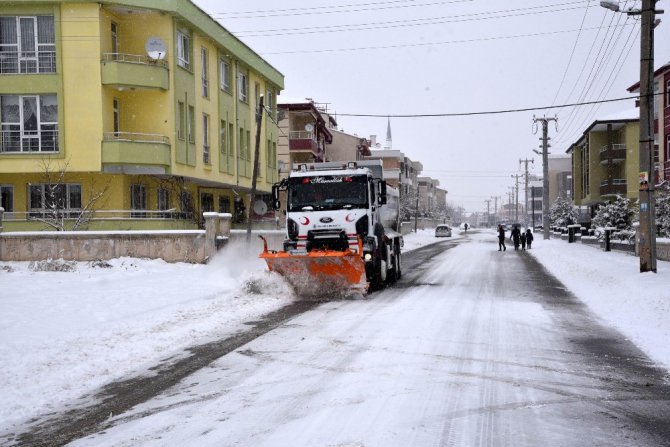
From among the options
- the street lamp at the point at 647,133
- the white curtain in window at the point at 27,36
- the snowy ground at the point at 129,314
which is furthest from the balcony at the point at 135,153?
the street lamp at the point at 647,133

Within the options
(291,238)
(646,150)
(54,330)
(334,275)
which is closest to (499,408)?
(54,330)

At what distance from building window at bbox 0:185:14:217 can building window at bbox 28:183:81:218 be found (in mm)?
852

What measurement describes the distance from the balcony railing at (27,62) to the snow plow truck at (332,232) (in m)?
15.0

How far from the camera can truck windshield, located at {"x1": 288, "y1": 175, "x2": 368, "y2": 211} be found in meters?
15.5

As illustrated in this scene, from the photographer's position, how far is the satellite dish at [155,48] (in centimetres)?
2659

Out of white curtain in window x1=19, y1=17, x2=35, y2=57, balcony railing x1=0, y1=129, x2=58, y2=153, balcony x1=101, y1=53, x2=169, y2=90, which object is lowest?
balcony railing x1=0, y1=129, x2=58, y2=153

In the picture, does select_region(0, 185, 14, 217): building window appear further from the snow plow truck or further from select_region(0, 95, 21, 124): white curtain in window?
the snow plow truck

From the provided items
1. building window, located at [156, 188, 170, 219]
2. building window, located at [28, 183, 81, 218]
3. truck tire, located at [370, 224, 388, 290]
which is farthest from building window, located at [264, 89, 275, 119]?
truck tire, located at [370, 224, 388, 290]

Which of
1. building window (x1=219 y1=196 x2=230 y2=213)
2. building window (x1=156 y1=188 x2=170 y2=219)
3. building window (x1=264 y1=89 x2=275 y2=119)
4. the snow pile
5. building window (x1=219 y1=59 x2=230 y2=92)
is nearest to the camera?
the snow pile

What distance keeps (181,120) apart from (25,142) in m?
6.58

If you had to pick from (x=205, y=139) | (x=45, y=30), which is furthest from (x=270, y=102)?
(x=45, y=30)

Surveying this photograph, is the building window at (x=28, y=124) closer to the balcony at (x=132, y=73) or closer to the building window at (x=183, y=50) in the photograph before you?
the balcony at (x=132, y=73)

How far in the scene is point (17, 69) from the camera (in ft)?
84.8

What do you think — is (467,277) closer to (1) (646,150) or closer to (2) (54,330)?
(1) (646,150)
